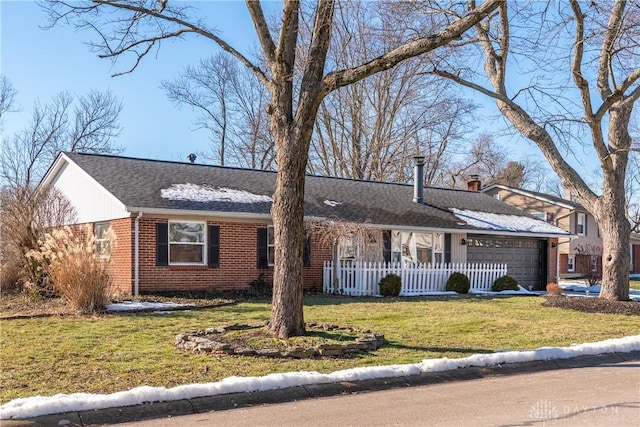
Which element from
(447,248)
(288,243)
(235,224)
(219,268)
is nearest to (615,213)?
(447,248)

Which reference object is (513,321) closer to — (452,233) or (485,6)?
(485,6)

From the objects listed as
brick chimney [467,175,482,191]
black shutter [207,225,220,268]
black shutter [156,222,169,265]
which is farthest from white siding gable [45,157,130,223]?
brick chimney [467,175,482,191]

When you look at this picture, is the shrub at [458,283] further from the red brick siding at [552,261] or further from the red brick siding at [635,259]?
the red brick siding at [635,259]

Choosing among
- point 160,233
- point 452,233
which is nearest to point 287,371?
point 160,233

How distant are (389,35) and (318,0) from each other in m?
5.39

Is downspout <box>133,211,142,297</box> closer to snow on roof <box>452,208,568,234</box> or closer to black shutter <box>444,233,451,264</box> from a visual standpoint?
black shutter <box>444,233,451,264</box>

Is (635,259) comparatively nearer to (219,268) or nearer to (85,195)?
(219,268)

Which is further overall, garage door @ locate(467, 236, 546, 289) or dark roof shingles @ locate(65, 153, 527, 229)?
garage door @ locate(467, 236, 546, 289)

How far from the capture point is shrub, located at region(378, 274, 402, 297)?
2019 centimetres

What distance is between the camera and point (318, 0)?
9.68 metres

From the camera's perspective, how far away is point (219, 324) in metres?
11.9

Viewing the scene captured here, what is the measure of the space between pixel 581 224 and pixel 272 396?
36.1m

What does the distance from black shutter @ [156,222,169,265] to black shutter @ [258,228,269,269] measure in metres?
Answer: 2.98

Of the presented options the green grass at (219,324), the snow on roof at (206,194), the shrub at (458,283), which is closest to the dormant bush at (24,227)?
the snow on roof at (206,194)
